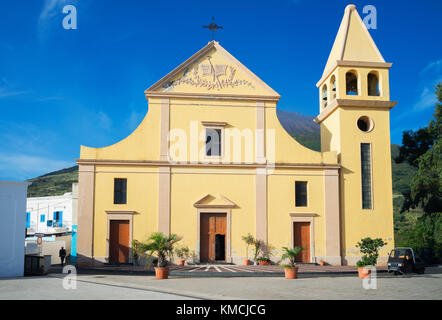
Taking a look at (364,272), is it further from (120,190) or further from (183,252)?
(120,190)

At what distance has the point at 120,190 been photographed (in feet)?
80.7

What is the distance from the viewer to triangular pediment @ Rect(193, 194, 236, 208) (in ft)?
81.6

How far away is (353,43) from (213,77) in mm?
9243

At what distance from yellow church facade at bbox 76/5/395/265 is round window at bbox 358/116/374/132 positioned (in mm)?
87

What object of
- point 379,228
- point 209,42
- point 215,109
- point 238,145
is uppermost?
point 209,42

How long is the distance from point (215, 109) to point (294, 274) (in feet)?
37.1

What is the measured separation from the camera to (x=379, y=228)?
84.6 feet

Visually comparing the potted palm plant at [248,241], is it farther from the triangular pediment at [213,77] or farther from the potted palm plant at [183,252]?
the triangular pediment at [213,77]

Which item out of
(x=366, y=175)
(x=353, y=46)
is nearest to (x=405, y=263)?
(x=366, y=175)

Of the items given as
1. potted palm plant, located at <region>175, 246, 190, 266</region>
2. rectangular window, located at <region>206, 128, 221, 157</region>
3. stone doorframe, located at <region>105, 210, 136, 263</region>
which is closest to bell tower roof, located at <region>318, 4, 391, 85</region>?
rectangular window, located at <region>206, 128, 221, 157</region>
